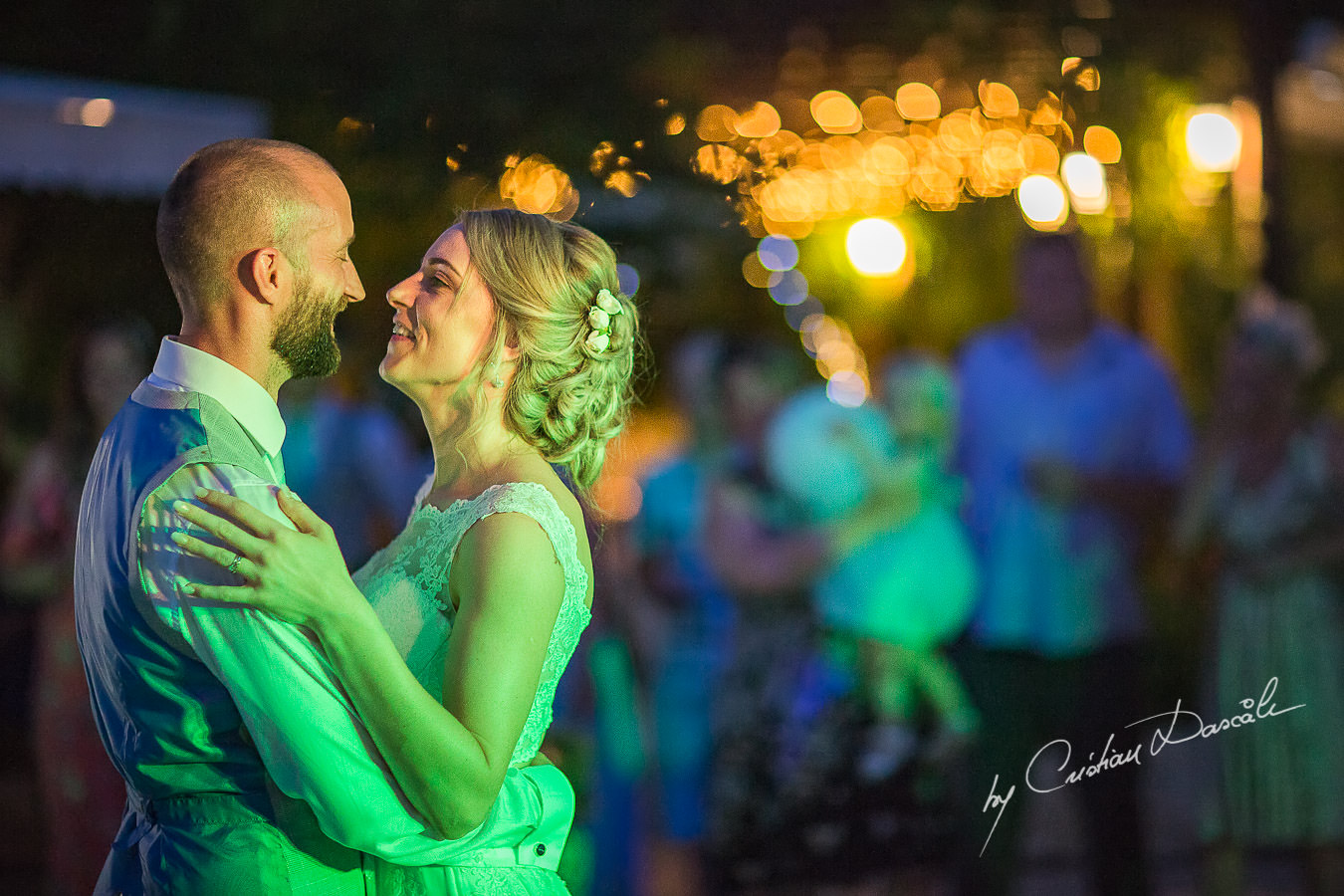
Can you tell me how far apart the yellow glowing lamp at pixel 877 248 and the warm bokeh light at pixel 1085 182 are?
0.60 meters

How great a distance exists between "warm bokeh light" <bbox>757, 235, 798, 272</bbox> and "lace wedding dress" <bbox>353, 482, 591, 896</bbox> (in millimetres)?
2634

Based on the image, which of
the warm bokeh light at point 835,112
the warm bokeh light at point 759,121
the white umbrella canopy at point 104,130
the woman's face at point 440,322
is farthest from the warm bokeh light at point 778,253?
the woman's face at point 440,322

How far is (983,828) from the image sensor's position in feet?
11.3

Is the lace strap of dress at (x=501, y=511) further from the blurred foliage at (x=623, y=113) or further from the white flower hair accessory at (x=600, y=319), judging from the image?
the blurred foliage at (x=623, y=113)

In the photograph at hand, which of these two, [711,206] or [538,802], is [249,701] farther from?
[711,206]

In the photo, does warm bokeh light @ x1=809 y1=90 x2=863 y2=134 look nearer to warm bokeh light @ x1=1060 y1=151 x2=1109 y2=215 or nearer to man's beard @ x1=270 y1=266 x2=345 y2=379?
warm bokeh light @ x1=1060 y1=151 x2=1109 y2=215

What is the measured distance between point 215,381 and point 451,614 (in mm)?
393

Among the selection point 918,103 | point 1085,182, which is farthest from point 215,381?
point 1085,182

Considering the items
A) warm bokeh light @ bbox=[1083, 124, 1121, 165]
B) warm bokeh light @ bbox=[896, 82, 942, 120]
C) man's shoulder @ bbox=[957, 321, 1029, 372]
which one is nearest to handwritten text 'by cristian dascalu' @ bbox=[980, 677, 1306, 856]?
man's shoulder @ bbox=[957, 321, 1029, 372]

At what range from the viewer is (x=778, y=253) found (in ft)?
13.9

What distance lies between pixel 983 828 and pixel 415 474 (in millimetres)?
2010

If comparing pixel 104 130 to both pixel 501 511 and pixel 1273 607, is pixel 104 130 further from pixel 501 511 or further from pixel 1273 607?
pixel 1273 607

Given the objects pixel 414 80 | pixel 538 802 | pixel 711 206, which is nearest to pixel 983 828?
pixel 711 206

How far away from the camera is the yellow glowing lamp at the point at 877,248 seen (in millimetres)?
4449
